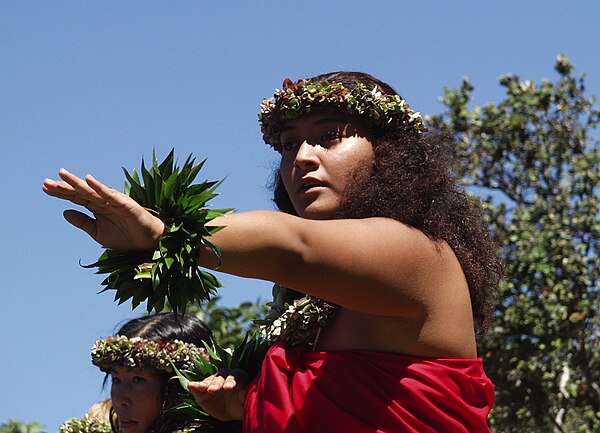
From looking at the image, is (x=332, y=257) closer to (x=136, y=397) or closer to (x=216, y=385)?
(x=216, y=385)

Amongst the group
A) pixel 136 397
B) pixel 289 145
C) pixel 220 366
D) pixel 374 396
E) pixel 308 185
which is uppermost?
pixel 289 145

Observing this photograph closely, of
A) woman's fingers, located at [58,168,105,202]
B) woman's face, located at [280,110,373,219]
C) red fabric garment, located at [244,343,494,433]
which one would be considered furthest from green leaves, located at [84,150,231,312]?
woman's face, located at [280,110,373,219]

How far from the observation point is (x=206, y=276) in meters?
2.57

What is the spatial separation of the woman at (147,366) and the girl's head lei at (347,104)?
1.68 m

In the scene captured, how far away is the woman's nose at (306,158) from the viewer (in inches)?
118

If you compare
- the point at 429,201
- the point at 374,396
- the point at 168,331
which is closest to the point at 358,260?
the point at 374,396

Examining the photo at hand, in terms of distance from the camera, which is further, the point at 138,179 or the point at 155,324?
the point at 155,324

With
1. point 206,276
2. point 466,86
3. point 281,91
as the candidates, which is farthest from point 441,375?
point 466,86

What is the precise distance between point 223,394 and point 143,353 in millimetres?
1828

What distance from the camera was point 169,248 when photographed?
241 centimetres

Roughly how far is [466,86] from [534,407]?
11.5ft

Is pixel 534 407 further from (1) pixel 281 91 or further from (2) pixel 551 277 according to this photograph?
(1) pixel 281 91

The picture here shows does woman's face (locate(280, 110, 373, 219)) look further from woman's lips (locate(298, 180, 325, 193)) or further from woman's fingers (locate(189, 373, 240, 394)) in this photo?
woman's fingers (locate(189, 373, 240, 394))

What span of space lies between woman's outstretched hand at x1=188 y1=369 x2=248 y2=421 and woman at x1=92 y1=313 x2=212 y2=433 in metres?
1.46
